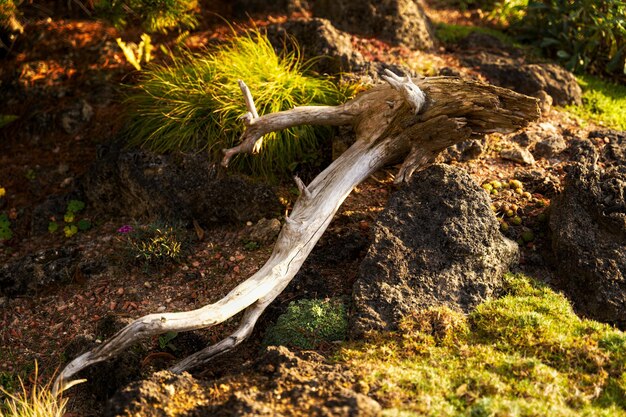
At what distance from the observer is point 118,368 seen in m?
5.36

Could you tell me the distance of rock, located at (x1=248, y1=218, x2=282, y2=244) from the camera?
264 inches

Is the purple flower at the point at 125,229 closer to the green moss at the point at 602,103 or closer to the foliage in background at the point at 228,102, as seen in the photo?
the foliage in background at the point at 228,102

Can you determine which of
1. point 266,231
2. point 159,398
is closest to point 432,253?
point 266,231

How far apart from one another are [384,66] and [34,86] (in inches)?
192

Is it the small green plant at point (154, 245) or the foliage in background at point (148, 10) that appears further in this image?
the foliage in background at point (148, 10)

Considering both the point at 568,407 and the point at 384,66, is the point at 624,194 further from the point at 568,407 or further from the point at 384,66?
the point at 384,66

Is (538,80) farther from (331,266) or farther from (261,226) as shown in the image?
(261,226)

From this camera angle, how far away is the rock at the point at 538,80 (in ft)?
28.0

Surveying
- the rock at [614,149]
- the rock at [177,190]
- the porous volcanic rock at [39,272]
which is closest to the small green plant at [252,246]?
the rock at [177,190]

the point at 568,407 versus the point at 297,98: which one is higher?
the point at 297,98

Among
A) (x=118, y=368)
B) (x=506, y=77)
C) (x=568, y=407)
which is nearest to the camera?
(x=568, y=407)

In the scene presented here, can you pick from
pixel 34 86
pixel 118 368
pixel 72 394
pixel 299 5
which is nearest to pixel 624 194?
pixel 118 368

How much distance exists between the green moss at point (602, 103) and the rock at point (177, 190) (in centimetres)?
441

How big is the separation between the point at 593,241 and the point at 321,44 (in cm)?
398
